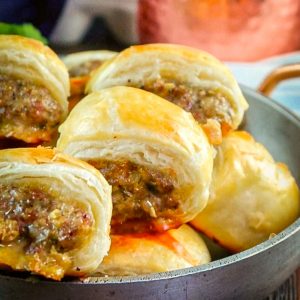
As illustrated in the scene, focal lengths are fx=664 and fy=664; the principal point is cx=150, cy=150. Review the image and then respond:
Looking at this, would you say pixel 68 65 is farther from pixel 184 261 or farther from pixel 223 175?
pixel 184 261

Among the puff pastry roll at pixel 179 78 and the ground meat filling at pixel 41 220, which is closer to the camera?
the ground meat filling at pixel 41 220

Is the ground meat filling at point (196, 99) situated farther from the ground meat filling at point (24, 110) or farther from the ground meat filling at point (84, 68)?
the ground meat filling at point (84, 68)

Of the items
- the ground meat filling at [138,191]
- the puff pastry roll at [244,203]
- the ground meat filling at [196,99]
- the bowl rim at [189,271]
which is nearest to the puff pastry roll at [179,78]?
the ground meat filling at [196,99]

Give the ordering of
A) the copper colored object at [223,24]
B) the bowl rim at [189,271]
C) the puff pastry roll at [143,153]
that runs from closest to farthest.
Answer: the bowl rim at [189,271]
the puff pastry roll at [143,153]
the copper colored object at [223,24]

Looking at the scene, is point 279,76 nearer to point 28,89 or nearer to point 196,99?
point 196,99

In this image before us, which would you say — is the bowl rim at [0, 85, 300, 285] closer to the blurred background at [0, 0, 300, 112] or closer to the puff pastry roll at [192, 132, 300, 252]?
the puff pastry roll at [192, 132, 300, 252]

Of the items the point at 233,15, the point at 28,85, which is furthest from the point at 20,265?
the point at 233,15

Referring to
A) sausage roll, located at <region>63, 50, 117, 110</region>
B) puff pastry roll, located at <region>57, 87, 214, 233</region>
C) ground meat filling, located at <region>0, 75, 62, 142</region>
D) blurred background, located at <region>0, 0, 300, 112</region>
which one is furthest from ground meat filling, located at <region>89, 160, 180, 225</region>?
blurred background, located at <region>0, 0, 300, 112</region>

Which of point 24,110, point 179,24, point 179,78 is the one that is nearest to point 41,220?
point 24,110
